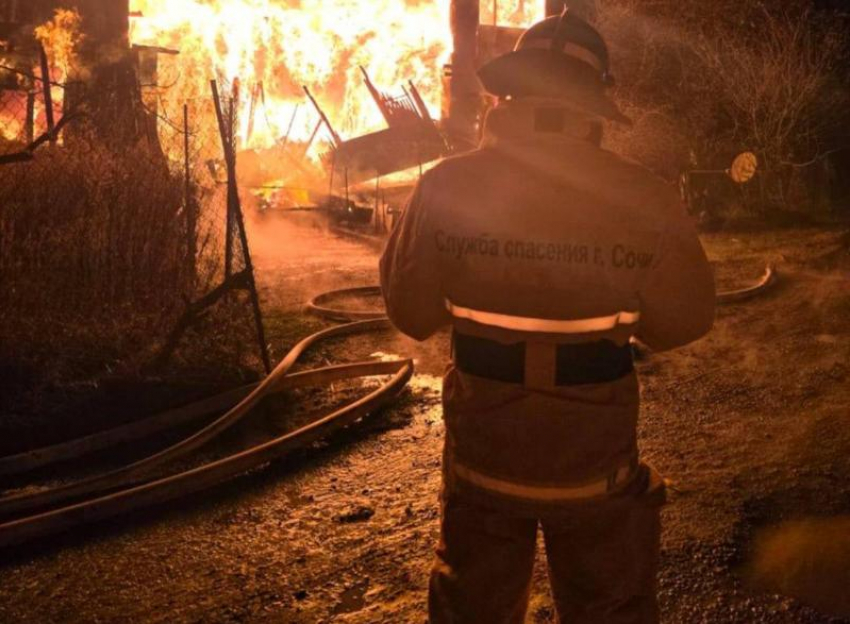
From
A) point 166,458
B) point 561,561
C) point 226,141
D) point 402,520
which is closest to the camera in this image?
point 561,561

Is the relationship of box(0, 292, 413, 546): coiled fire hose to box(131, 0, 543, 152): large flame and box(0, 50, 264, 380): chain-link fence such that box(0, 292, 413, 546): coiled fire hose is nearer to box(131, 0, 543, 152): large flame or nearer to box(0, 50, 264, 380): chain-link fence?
box(0, 50, 264, 380): chain-link fence

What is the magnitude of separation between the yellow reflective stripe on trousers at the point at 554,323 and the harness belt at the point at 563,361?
41mm

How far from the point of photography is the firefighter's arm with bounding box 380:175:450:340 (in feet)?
6.76

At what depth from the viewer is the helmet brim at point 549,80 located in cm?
195

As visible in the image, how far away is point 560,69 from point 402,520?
2.66 metres

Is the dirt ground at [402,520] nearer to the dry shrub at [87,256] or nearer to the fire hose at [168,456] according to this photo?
the fire hose at [168,456]

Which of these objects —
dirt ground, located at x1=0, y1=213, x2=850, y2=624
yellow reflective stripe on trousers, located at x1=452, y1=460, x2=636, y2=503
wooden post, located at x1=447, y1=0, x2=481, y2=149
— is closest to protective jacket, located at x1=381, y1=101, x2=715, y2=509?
yellow reflective stripe on trousers, located at x1=452, y1=460, x2=636, y2=503

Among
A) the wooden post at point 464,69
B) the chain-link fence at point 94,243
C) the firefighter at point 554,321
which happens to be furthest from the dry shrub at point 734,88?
the firefighter at point 554,321

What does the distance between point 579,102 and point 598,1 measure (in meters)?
19.6

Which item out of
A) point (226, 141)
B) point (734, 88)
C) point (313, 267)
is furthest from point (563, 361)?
point (734, 88)

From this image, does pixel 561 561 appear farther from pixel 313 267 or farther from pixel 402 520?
pixel 313 267

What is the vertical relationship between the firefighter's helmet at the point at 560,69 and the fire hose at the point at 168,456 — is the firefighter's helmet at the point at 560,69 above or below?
above

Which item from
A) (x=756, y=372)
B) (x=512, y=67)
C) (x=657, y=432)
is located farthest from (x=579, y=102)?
(x=756, y=372)

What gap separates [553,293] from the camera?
1.90 meters
